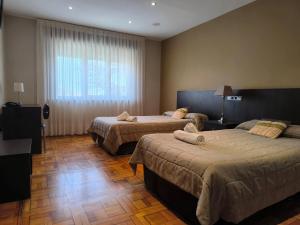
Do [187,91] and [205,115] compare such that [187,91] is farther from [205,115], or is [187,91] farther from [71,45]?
[71,45]

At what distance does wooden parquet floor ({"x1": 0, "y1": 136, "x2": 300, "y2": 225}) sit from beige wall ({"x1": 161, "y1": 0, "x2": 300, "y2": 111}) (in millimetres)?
2009

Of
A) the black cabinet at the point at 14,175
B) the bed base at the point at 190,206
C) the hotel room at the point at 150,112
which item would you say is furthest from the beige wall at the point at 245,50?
the black cabinet at the point at 14,175

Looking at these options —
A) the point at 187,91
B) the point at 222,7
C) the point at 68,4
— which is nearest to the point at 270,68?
the point at 222,7

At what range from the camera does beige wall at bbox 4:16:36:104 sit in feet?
15.1

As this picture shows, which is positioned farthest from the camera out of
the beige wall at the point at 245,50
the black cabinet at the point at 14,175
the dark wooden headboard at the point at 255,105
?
the beige wall at the point at 245,50

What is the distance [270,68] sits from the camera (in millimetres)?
3461

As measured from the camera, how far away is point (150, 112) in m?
6.40

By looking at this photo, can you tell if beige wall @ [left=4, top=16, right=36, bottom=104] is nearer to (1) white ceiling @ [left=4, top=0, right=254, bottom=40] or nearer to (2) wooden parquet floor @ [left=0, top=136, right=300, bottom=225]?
(1) white ceiling @ [left=4, top=0, right=254, bottom=40]

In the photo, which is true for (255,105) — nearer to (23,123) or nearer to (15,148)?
(15,148)

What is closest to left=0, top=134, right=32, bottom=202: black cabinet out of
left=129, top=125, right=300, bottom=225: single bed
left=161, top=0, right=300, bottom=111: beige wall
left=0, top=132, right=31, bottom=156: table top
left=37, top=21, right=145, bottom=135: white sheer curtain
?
left=0, top=132, right=31, bottom=156: table top

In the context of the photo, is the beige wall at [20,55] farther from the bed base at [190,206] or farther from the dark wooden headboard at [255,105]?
the bed base at [190,206]

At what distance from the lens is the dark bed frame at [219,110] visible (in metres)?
1.91

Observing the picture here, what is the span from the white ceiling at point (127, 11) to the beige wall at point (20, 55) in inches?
10.7

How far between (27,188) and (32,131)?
67.1 inches
